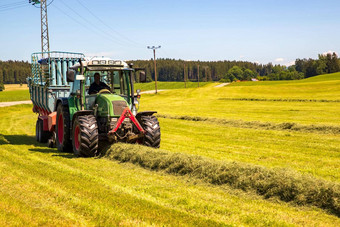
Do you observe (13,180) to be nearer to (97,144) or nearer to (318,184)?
(97,144)

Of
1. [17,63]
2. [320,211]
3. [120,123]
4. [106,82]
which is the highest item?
[17,63]

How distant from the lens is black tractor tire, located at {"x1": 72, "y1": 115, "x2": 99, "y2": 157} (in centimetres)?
A: 1053

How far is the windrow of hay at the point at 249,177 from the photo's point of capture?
6.41 m

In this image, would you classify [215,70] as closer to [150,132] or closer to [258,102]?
[258,102]

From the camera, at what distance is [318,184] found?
664 centimetres

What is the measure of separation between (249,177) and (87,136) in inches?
185

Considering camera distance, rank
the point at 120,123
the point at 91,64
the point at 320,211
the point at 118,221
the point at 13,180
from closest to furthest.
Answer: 1. the point at 118,221
2. the point at 320,211
3. the point at 13,180
4. the point at 120,123
5. the point at 91,64

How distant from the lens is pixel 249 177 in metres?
7.41

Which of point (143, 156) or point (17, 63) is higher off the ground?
point (17, 63)

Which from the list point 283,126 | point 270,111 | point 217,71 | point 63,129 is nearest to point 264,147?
point 283,126

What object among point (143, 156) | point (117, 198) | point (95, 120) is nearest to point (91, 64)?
point (95, 120)

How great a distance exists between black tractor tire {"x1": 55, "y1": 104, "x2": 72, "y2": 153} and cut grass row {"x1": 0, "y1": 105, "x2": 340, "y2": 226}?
2.67 meters

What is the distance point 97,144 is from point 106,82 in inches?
83.3

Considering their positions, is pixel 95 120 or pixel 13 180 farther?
pixel 95 120
